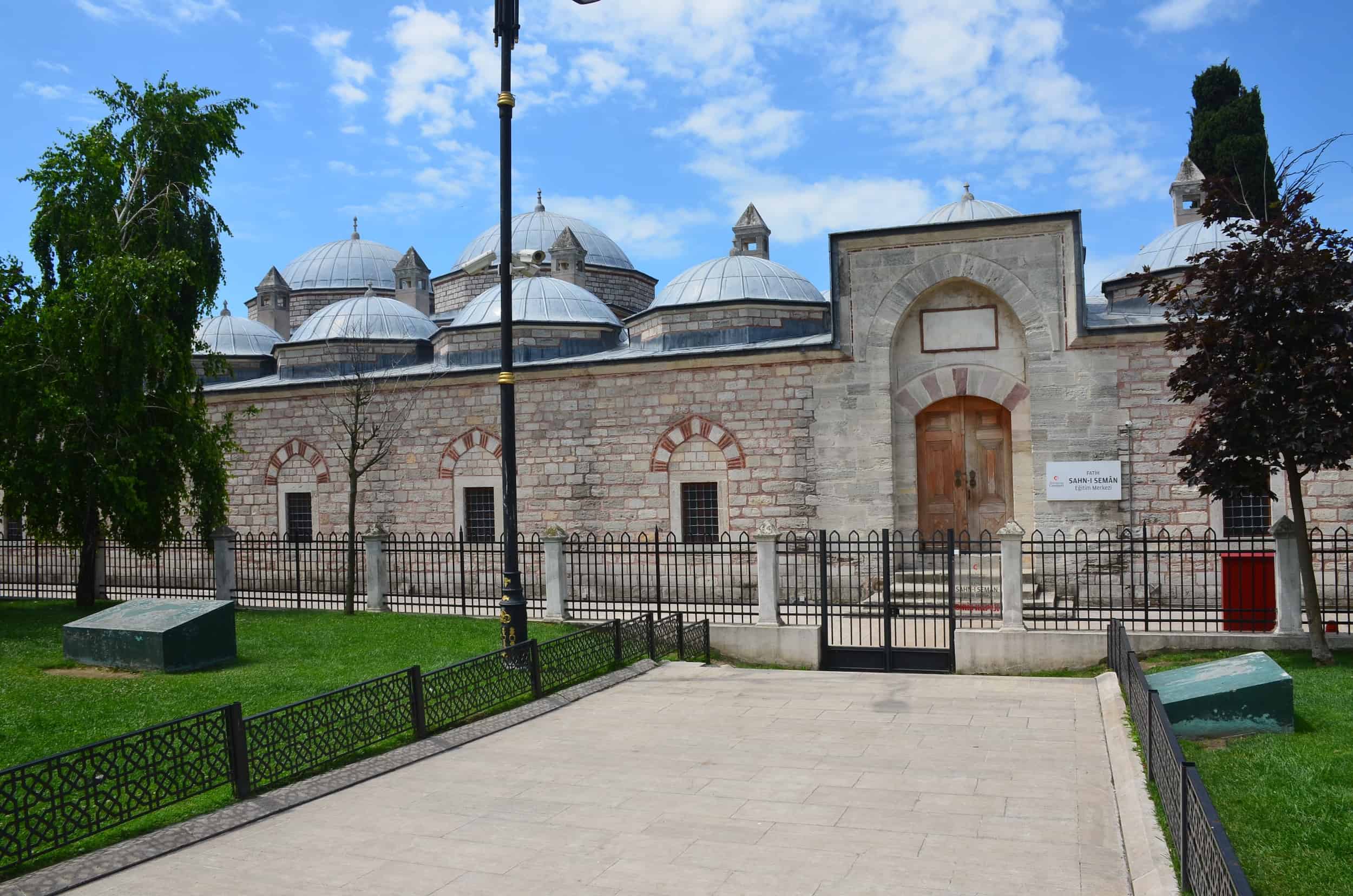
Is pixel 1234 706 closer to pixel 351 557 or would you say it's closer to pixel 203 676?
pixel 203 676

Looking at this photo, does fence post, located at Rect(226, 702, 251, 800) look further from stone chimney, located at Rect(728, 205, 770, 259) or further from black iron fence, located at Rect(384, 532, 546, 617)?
stone chimney, located at Rect(728, 205, 770, 259)

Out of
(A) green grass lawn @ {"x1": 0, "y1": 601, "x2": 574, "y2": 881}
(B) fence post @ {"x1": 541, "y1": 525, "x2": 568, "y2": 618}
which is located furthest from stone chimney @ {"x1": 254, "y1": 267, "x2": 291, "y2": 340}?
(B) fence post @ {"x1": 541, "y1": 525, "x2": 568, "y2": 618}

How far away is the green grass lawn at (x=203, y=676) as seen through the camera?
254 inches

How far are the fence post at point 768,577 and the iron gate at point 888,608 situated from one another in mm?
556

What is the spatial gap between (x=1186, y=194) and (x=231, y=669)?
18227 mm

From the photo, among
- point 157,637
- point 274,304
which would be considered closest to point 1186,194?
point 157,637

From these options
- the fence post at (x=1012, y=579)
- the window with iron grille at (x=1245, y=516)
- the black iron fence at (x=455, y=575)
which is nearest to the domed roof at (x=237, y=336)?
the black iron fence at (x=455, y=575)

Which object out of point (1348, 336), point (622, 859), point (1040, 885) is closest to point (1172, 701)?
point (1040, 885)

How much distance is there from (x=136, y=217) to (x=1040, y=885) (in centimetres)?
1359

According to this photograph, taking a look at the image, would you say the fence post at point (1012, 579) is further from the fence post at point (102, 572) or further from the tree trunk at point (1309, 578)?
the fence post at point (102, 572)

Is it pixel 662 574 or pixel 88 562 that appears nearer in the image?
pixel 88 562

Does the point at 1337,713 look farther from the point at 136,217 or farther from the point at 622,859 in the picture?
the point at 136,217

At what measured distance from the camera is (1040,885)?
438cm

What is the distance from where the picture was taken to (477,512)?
16.5 meters
